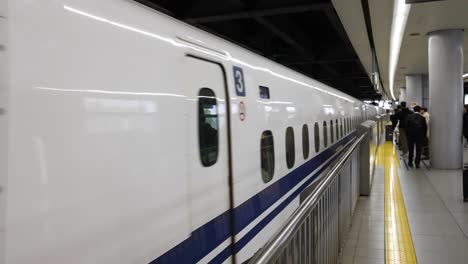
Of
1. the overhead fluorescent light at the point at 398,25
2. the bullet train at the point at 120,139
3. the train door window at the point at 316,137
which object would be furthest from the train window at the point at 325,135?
the bullet train at the point at 120,139

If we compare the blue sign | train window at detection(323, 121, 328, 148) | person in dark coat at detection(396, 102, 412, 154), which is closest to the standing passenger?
person in dark coat at detection(396, 102, 412, 154)

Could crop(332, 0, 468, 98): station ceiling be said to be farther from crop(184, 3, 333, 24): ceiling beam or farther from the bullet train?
the bullet train

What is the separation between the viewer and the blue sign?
10.7ft

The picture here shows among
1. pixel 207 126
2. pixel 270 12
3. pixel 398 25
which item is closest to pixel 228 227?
pixel 207 126

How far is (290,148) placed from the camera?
487cm

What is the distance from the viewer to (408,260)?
14.7ft

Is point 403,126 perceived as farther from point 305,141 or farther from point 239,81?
point 239,81

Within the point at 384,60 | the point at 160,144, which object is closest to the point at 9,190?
the point at 160,144

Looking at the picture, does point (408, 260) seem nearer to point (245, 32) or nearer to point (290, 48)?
point (245, 32)

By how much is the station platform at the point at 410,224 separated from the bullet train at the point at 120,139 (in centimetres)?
206

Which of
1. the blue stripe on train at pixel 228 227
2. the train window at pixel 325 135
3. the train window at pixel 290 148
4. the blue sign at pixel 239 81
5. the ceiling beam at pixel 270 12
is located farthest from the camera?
the ceiling beam at pixel 270 12

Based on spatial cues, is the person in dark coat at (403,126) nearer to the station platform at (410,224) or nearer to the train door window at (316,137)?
the station platform at (410,224)

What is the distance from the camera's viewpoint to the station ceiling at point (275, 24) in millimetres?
7980

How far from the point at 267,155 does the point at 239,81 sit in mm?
951
